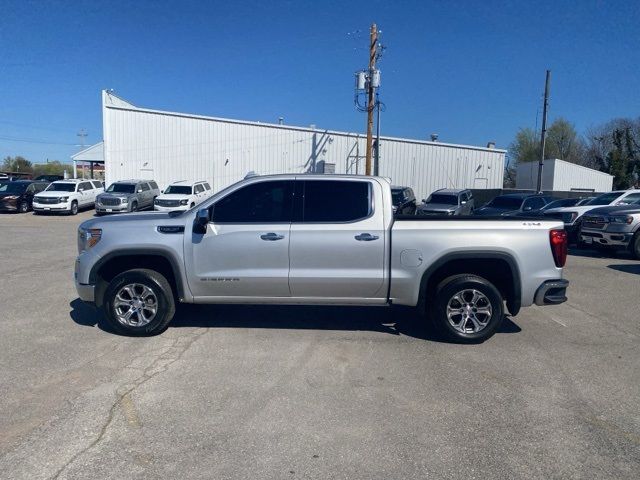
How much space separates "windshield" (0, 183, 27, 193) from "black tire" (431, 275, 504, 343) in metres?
28.0

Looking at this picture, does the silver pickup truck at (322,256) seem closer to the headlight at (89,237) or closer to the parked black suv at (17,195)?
the headlight at (89,237)

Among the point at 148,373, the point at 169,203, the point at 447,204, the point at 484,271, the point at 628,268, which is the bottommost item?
the point at 148,373

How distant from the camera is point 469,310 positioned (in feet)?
18.8

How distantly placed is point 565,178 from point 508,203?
26794 millimetres

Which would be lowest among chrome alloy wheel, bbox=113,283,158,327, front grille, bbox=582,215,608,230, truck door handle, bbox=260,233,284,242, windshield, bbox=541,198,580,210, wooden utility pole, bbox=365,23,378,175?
chrome alloy wheel, bbox=113,283,158,327

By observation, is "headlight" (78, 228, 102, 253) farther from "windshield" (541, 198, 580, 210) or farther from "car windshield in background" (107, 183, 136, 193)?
"car windshield in background" (107, 183, 136, 193)

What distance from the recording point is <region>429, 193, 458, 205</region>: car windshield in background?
2256 centimetres

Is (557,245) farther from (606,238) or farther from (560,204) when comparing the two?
(560,204)

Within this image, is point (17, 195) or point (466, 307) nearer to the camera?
point (466, 307)

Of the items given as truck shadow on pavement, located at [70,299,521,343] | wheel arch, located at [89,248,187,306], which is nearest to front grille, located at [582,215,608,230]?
truck shadow on pavement, located at [70,299,521,343]

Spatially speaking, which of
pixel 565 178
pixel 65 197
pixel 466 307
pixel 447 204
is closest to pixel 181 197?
pixel 65 197

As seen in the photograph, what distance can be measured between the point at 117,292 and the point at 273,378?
2.33m

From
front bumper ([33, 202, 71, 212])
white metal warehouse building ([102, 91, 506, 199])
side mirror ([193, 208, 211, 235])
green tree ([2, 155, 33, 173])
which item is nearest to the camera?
side mirror ([193, 208, 211, 235])

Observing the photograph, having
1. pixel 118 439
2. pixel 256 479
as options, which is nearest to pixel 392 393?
pixel 256 479
